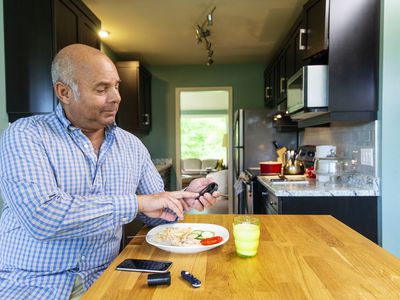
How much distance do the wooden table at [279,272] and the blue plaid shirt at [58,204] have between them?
0.50 feet

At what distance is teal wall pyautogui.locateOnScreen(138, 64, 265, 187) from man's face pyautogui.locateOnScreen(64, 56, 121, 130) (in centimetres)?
Result: 378

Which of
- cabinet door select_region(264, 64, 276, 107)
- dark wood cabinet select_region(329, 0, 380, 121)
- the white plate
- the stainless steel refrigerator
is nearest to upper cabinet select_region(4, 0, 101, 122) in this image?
the white plate

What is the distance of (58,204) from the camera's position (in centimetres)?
92

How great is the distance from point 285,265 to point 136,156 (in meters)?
0.72

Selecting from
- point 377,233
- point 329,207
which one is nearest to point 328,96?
point 329,207

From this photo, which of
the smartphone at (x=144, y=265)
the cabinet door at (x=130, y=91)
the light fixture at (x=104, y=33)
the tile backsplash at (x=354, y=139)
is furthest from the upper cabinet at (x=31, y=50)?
the tile backsplash at (x=354, y=139)

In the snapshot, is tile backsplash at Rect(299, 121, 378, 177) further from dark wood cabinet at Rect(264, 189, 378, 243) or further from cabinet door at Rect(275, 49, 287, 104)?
cabinet door at Rect(275, 49, 287, 104)

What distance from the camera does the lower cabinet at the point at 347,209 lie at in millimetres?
2090

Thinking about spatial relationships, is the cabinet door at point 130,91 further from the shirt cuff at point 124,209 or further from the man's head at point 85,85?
the shirt cuff at point 124,209

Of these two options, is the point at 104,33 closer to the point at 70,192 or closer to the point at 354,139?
the point at 354,139

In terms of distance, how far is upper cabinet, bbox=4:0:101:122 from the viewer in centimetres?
213

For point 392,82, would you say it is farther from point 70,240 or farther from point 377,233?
Result: point 70,240

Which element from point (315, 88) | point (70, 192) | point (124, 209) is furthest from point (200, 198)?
point (315, 88)

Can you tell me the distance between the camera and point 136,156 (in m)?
1.35
